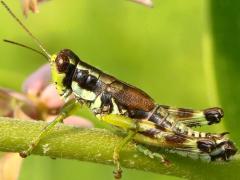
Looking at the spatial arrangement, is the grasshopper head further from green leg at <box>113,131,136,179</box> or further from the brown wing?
green leg at <box>113,131,136,179</box>

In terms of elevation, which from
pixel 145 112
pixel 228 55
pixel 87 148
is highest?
pixel 228 55

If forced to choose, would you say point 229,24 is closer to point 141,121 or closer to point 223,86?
point 223,86

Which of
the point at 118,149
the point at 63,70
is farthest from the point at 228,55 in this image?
the point at 118,149

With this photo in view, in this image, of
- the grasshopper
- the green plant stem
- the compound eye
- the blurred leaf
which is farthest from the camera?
the blurred leaf

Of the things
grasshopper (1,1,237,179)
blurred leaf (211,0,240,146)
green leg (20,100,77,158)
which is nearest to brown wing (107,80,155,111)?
grasshopper (1,1,237,179)

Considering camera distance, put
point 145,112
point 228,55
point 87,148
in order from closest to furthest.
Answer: point 87,148 → point 145,112 → point 228,55

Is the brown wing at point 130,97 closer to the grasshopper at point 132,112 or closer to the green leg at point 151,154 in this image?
the grasshopper at point 132,112

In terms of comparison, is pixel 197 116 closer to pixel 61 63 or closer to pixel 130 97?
pixel 130 97
